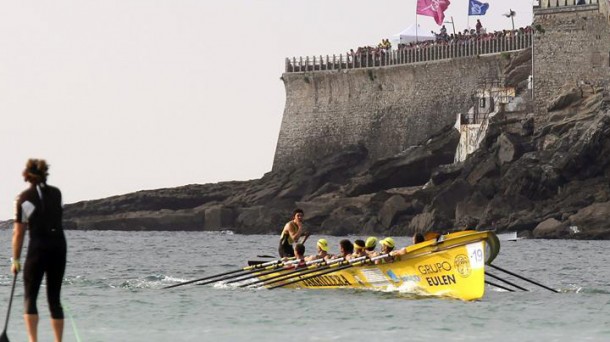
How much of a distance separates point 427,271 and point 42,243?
489 inches

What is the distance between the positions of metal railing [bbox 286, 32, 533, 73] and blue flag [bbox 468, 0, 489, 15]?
1555 millimetres

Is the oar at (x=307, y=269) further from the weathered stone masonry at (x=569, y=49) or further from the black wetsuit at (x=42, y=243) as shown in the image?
the weathered stone masonry at (x=569, y=49)

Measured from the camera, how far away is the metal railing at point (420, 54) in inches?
3223

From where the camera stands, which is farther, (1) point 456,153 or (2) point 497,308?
(1) point 456,153

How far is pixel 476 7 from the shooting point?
82062mm

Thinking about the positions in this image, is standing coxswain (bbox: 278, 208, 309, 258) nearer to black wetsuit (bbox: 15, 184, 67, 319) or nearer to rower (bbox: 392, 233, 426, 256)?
rower (bbox: 392, 233, 426, 256)

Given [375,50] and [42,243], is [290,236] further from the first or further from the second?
[375,50]

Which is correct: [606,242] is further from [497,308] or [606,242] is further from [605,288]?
[497,308]

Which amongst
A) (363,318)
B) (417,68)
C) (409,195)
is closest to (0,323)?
(363,318)

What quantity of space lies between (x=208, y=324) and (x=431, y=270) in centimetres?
589

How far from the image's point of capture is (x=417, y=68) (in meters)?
86.9

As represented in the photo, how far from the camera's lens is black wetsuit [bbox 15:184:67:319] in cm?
1655

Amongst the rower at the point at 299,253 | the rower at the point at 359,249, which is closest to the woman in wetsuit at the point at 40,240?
the rower at the point at 359,249

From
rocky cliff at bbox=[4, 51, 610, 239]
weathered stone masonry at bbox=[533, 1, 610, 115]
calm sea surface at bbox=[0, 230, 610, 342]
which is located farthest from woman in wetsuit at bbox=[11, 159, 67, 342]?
weathered stone masonry at bbox=[533, 1, 610, 115]
